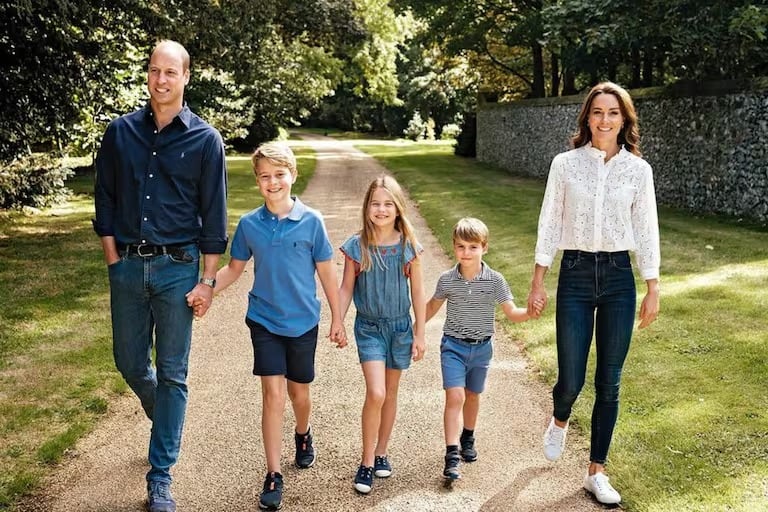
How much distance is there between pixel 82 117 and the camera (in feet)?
43.7

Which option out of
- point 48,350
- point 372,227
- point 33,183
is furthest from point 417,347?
point 33,183

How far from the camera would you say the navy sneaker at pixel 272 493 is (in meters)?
3.89

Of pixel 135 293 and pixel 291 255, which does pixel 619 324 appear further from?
pixel 135 293

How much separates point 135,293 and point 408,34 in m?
34.5

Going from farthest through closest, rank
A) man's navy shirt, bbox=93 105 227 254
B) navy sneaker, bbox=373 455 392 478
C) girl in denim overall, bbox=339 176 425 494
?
navy sneaker, bbox=373 455 392 478 → girl in denim overall, bbox=339 176 425 494 → man's navy shirt, bbox=93 105 227 254

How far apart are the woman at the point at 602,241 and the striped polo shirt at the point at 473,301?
366mm

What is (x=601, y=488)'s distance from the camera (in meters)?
3.99

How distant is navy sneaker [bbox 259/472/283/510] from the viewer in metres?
3.89

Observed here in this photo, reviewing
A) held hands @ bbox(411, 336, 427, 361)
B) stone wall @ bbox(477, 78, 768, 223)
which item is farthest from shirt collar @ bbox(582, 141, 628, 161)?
stone wall @ bbox(477, 78, 768, 223)

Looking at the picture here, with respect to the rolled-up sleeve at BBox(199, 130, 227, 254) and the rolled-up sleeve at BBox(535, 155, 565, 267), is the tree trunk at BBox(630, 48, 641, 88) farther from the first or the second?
the rolled-up sleeve at BBox(199, 130, 227, 254)

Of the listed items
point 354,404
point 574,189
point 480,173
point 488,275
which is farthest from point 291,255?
point 480,173

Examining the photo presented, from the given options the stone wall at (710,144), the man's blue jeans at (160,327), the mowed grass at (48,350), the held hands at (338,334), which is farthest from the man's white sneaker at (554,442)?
the stone wall at (710,144)

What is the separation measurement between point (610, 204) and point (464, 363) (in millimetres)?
1192

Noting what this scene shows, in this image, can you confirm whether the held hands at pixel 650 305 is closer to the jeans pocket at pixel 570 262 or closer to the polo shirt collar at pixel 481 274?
the jeans pocket at pixel 570 262
